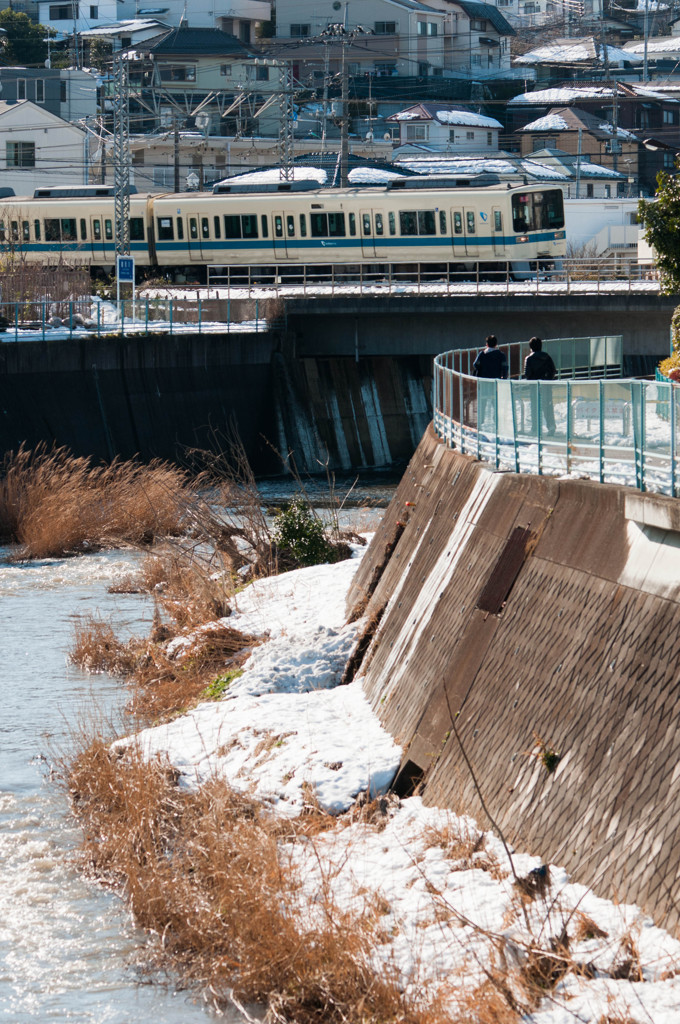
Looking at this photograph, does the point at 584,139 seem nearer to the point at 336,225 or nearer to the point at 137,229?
the point at 336,225

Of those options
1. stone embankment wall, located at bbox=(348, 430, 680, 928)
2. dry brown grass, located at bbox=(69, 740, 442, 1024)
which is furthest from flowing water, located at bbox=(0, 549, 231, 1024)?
stone embankment wall, located at bbox=(348, 430, 680, 928)

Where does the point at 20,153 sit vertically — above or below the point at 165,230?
above

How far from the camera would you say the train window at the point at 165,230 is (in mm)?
49000

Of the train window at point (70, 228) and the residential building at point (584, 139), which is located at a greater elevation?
the residential building at point (584, 139)

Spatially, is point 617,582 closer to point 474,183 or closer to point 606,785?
point 606,785

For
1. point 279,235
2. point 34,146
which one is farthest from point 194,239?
point 34,146

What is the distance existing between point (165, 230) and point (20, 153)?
984 inches

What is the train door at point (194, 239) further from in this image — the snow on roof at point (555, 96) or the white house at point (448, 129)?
the snow on roof at point (555, 96)

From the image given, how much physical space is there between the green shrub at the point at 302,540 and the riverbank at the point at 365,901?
785 cm

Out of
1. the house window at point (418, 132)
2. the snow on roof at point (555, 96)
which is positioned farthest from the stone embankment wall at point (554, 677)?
the snow on roof at point (555, 96)

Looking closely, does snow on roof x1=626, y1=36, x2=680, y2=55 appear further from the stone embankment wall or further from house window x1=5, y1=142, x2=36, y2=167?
the stone embankment wall

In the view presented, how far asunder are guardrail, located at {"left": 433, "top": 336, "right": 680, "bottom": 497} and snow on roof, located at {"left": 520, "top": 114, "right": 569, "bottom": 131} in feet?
207

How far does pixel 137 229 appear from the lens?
49469 millimetres

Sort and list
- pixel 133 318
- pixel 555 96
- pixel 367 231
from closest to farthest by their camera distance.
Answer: pixel 133 318, pixel 367 231, pixel 555 96
